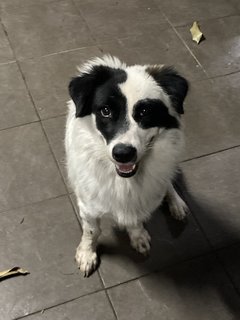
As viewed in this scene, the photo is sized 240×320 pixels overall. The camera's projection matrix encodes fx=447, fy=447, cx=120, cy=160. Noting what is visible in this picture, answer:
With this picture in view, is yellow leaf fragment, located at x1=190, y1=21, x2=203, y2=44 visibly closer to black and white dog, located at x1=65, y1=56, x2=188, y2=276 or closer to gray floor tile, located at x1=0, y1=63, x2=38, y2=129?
gray floor tile, located at x1=0, y1=63, x2=38, y2=129

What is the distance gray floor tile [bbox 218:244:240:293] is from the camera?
2.41m

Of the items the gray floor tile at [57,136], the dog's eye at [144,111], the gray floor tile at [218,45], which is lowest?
the gray floor tile at [57,136]

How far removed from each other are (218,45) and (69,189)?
1754 mm

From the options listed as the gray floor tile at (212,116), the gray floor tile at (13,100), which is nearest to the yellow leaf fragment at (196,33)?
the gray floor tile at (212,116)

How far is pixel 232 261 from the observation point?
2467mm

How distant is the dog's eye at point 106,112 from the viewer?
1.81m

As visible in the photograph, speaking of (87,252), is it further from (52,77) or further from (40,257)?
(52,77)

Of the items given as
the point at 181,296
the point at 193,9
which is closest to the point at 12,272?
the point at 181,296

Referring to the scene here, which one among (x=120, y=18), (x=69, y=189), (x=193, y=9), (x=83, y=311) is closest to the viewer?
(x=83, y=311)

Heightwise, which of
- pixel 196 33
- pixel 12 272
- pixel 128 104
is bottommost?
pixel 12 272

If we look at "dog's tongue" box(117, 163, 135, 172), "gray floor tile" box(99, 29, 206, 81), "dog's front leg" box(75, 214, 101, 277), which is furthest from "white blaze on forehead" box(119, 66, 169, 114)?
"gray floor tile" box(99, 29, 206, 81)

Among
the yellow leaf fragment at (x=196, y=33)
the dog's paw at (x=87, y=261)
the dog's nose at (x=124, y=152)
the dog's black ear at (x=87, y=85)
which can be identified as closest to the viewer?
the dog's nose at (x=124, y=152)

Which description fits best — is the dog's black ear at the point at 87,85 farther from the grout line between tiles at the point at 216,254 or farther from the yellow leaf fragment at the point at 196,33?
the yellow leaf fragment at the point at 196,33

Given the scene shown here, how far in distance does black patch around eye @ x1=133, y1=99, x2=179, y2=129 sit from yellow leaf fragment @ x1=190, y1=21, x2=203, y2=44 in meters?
1.86
